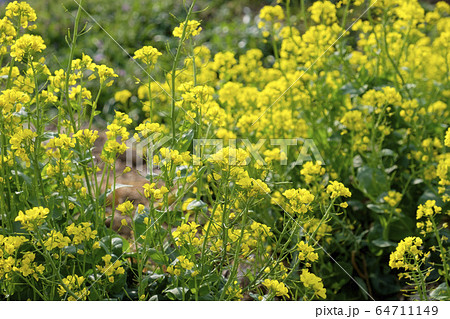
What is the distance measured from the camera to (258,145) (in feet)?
8.63

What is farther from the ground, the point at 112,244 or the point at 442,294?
the point at 112,244

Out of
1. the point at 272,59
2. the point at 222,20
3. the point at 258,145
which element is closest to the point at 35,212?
the point at 258,145

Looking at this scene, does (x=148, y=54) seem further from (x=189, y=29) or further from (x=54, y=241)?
(x=54, y=241)

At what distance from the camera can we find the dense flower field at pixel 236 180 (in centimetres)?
167

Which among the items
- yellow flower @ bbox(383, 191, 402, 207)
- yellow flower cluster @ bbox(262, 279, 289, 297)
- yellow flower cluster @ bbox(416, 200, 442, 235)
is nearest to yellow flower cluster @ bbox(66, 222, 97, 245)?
yellow flower cluster @ bbox(262, 279, 289, 297)

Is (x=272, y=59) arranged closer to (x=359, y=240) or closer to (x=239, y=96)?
(x=239, y=96)

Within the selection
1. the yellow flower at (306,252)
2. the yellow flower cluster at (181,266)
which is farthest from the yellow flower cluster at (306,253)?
the yellow flower cluster at (181,266)

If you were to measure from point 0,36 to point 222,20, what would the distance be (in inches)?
166

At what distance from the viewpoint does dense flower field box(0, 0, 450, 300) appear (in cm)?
167

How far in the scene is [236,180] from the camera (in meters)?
1.52

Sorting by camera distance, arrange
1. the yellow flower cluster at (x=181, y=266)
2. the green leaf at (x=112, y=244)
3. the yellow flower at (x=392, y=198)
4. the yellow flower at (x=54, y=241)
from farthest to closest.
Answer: the yellow flower at (x=392, y=198) < the green leaf at (x=112, y=244) < the yellow flower cluster at (x=181, y=266) < the yellow flower at (x=54, y=241)

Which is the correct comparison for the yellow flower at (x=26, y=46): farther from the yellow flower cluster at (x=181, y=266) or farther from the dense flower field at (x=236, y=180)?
the yellow flower cluster at (x=181, y=266)

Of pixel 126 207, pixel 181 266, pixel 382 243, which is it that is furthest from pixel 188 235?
pixel 382 243

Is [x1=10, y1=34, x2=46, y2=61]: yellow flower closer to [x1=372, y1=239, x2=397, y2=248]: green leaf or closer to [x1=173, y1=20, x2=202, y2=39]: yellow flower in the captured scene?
[x1=173, y1=20, x2=202, y2=39]: yellow flower
